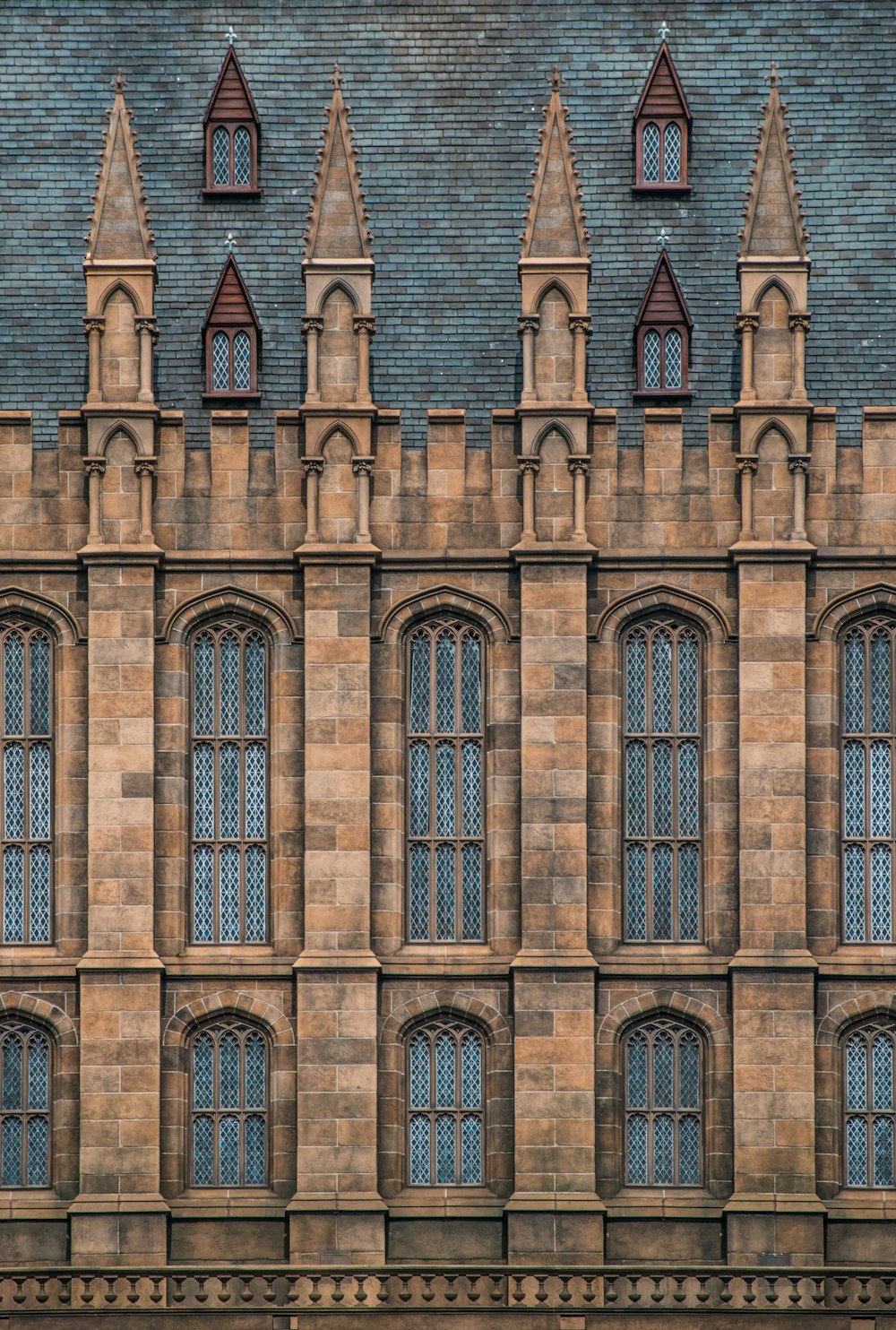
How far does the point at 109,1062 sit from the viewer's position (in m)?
53.4

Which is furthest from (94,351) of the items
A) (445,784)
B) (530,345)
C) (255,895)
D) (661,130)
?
(661,130)

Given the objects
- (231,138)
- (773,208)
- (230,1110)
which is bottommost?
(230,1110)

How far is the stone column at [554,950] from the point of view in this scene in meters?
53.1

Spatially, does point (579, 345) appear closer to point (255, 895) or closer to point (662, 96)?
point (662, 96)

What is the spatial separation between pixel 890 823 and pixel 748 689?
3.33 meters

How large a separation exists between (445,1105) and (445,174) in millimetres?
17023

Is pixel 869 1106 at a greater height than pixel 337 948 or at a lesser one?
lesser

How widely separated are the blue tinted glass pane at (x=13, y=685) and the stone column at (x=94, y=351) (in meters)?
4.28

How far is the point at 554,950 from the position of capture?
176 feet

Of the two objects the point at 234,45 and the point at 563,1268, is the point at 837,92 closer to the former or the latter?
the point at 234,45

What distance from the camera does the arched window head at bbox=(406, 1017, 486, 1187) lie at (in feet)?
177

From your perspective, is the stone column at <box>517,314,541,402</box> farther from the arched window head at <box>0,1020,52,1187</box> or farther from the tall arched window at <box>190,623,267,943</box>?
the arched window head at <box>0,1020,52,1187</box>

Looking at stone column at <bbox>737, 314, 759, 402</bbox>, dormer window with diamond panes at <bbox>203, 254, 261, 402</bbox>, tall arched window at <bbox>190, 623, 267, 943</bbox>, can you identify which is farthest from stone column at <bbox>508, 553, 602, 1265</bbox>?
dormer window with diamond panes at <bbox>203, 254, 261, 402</bbox>

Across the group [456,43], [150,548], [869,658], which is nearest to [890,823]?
[869,658]
